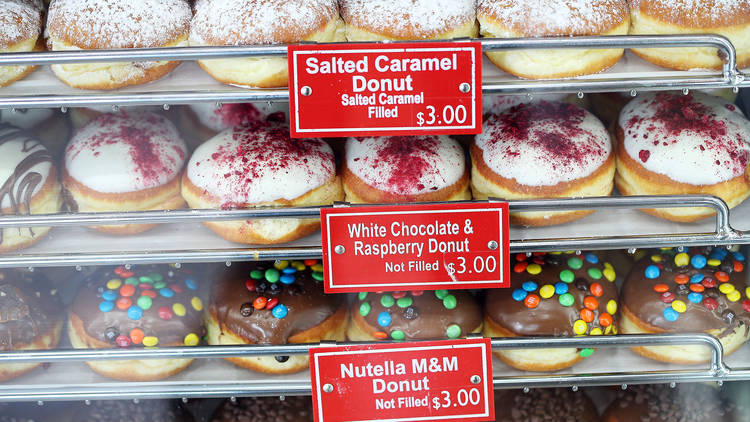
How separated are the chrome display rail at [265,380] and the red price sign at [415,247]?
0.16m

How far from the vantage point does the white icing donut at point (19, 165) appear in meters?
1.38

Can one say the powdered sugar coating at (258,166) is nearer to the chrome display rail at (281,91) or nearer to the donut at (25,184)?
the chrome display rail at (281,91)

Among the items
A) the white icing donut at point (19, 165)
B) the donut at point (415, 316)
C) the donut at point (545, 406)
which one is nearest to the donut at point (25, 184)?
the white icing donut at point (19, 165)

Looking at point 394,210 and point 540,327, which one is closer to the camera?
point 394,210

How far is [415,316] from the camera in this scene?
144cm

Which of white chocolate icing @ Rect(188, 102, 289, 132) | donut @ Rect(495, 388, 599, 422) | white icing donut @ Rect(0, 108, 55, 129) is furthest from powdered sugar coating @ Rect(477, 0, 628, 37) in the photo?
white icing donut @ Rect(0, 108, 55, 129)

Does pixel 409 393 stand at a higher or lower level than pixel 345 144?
lower

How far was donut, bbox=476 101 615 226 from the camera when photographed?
4.44 ft

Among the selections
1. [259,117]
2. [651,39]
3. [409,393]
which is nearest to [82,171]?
[259,117]

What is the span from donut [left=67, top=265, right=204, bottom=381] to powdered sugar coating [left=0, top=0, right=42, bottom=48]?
60 centimetres

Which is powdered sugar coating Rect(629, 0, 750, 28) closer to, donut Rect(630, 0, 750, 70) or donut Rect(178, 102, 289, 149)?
donut Rect(630, 0, 750, 70)

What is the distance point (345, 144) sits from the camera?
1.54m

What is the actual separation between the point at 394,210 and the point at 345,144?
0.37 m

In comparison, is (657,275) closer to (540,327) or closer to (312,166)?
(540,327)
